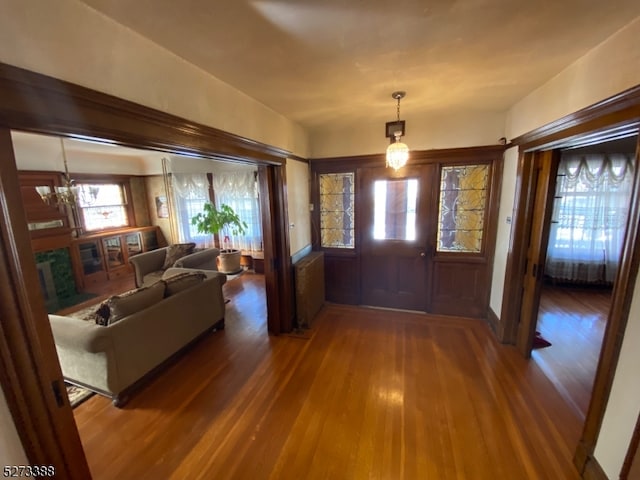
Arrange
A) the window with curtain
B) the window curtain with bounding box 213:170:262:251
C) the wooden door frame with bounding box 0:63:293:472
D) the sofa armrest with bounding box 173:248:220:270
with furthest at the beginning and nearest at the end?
1. the window curtain with bounding box 213:170:262:251
2. the window with curtain
3. the sofa armrest with bounding box 173:248:220:270
4. the wooden door frame with bounding box 0:63:293:472

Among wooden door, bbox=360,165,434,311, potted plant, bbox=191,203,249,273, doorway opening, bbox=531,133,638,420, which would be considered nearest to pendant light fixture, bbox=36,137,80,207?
potted plant, bbox=191,203,249,273

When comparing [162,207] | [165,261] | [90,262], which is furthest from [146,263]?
[162,207]

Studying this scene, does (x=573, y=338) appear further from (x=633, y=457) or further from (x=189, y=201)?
(x=189, y=201)

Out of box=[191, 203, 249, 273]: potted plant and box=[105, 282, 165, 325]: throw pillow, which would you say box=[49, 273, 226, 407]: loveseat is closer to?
box=[105, 282, 165, 325]: throw pillow

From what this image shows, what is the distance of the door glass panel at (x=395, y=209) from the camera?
3576mm

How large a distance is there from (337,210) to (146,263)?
3481 mm

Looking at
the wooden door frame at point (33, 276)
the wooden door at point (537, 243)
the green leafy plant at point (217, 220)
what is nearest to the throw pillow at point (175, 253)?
the green leafy plant at point (217, 220)

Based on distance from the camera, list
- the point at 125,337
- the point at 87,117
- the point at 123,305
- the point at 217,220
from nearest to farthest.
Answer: the point at 87,117
the point at 125,337
the point at 123,305
the point at 217,220

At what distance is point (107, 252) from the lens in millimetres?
5422

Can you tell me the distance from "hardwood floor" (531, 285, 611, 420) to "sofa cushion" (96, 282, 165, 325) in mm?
3747

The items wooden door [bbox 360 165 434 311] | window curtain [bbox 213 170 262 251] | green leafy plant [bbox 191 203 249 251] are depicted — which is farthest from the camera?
window curtain [bbox 213 170 262 251]

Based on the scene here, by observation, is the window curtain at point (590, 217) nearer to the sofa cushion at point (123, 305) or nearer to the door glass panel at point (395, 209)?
the door glass panel at point (395, 209)

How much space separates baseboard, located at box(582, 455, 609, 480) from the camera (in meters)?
1.49

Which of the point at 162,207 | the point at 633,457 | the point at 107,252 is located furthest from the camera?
the point at 162,207
